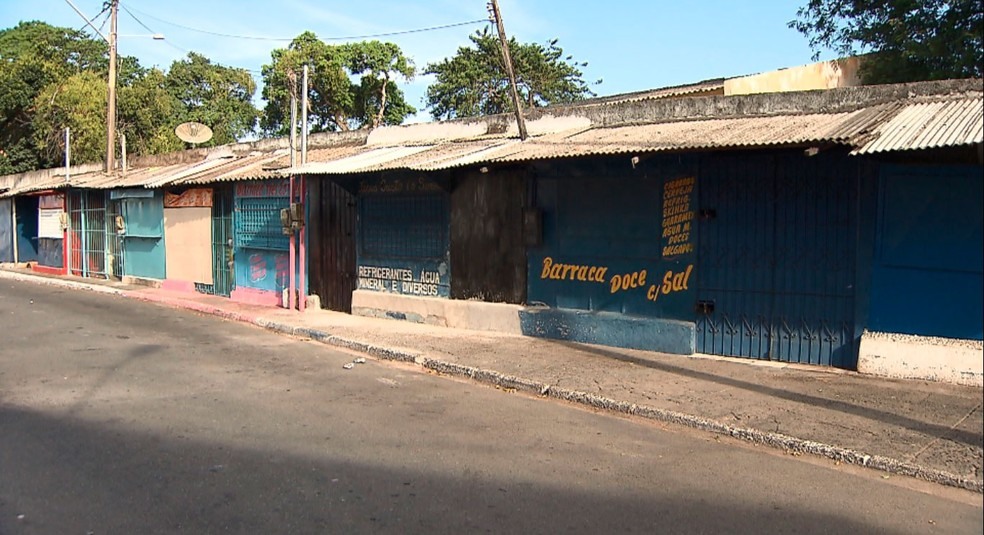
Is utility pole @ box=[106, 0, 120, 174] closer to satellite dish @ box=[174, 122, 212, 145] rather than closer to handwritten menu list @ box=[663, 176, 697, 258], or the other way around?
satellite dish @ box=[174, 122, 212, 145]

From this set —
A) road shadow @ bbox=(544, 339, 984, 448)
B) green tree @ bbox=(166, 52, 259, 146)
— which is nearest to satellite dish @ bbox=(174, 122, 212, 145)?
road shadow @ bbox=(544, 339, 984, 448)

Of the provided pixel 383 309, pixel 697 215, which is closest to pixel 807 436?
pixel 697 215

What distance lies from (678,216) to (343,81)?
32.2 m

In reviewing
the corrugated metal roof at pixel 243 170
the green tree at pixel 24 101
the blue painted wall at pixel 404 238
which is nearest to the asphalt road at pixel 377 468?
the blue painted wall at pixel 404 238

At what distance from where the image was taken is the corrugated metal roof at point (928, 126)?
19.4ft

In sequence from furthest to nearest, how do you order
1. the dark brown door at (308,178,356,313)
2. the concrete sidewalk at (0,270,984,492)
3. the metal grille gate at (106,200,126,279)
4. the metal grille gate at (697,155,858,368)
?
the metal grille gate at (106,200,126,279), the dark brown door at (308,178,356,313), the metal grille gate at (697,155,858,368), the concrete sidewalk at (0,270,984,492)

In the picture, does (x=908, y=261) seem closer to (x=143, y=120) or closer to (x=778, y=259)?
(x=778, y=259)

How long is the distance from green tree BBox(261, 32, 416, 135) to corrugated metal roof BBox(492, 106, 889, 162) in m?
29.2

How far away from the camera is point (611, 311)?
9906 millimetres

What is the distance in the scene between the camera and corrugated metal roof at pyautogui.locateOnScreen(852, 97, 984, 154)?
19.4 feet

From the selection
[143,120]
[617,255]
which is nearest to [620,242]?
[617,255]

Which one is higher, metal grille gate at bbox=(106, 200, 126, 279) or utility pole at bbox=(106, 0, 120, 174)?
utility pole at bbox=(106, 0, 120, 174)

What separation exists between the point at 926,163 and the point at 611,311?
415 centimetres

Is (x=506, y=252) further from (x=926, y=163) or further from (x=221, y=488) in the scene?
(x=221, y=488)
